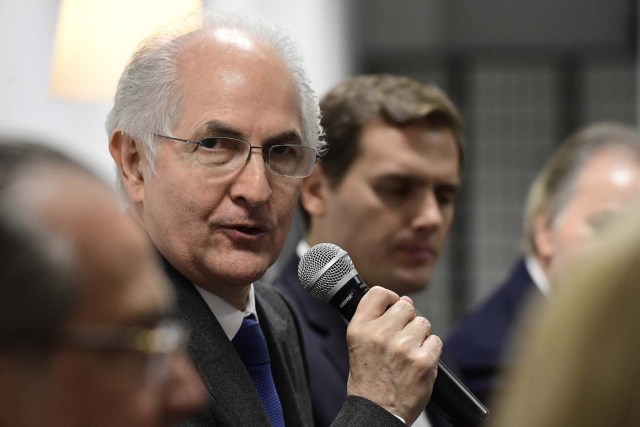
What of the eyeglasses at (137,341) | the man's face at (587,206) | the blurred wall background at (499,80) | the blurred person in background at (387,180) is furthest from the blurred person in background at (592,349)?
the blurred wall background at (499,80)

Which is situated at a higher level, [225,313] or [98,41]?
[98,41]

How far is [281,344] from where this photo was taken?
2.25 meters

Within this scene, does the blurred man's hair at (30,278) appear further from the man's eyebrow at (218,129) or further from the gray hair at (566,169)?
the gray hair at (566,169)

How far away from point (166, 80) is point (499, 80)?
9.14 m

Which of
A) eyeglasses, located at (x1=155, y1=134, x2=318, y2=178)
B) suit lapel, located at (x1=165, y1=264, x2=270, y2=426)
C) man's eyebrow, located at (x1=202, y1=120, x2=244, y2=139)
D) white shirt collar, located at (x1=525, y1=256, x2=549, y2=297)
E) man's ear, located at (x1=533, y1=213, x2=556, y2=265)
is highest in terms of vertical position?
man's eyebrow, located at (x1=202, y1=120, x2=244, y2=139)

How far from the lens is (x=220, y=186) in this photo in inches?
79.2

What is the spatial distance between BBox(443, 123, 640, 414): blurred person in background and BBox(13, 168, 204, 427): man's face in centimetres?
233

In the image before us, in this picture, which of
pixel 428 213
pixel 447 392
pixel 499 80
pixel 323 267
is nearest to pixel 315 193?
pixel 428 213

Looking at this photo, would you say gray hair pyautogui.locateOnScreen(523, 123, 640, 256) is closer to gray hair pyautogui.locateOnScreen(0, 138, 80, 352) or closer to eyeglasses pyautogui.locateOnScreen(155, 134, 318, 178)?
eyeglasses pyautogui.locateOnScreen(155, 134, 318, 178)

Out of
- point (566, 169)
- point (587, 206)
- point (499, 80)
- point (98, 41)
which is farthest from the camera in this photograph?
point (499, 80)

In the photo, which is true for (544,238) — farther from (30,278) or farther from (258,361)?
(30,278)

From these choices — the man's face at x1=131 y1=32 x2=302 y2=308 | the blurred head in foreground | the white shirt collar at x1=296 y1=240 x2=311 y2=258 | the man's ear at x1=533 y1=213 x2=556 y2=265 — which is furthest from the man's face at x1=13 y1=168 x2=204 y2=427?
the man's ear at x1=533 y1=213 x2=556 y2=265

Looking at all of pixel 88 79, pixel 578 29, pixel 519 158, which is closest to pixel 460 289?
pixel 519 158

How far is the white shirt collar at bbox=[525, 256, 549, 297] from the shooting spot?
3.73m
